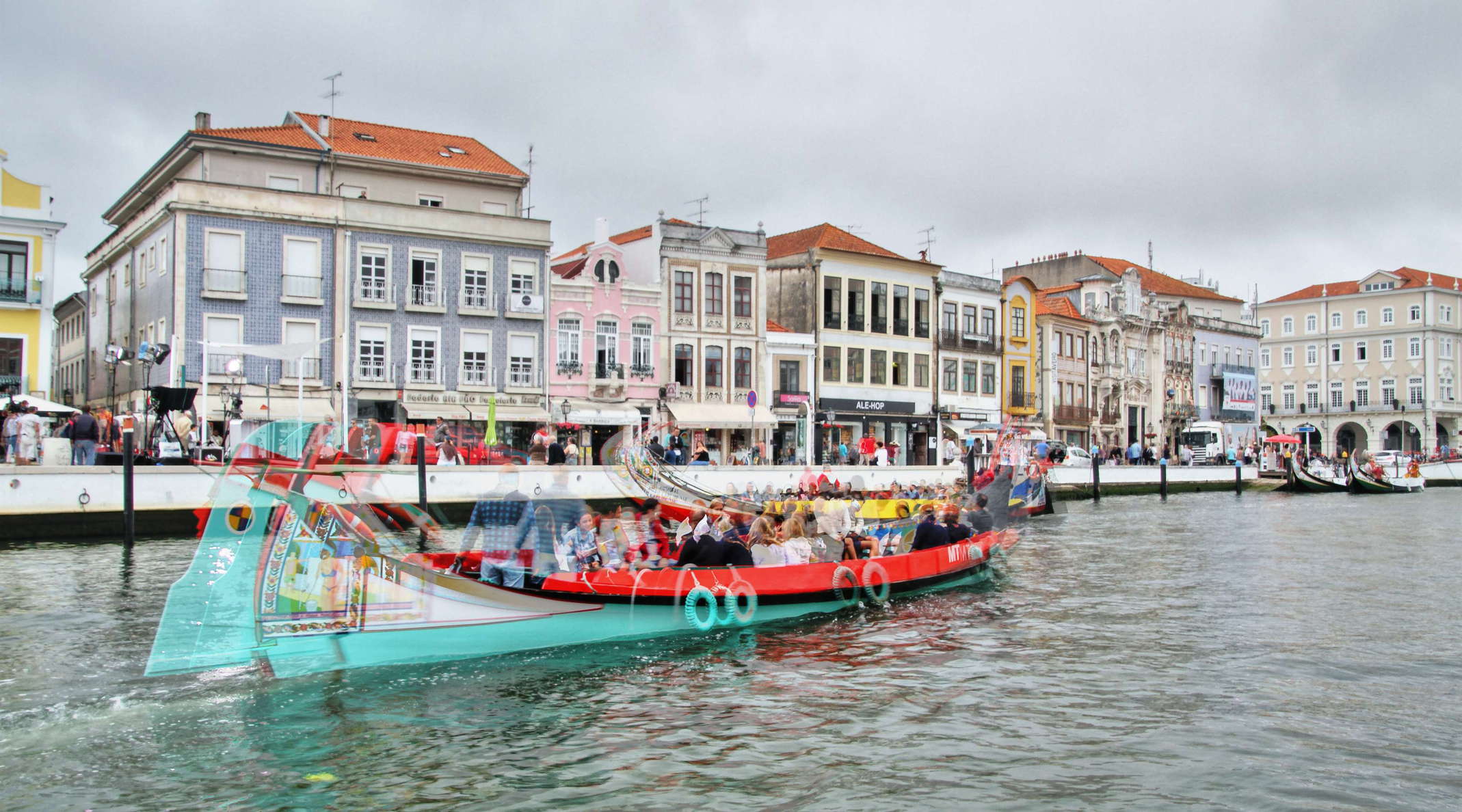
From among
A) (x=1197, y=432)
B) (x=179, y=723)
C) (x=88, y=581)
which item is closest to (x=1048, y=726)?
(x=179, y=723)

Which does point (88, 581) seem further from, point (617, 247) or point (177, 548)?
point (617, 247)

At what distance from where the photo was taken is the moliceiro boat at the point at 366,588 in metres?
11.3

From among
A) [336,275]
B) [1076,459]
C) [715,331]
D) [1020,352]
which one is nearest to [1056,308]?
[1020,352]

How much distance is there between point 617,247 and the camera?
44.4m

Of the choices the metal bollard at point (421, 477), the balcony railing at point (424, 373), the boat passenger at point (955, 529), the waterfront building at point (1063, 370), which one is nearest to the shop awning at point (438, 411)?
the balcony railing at point (424, 373)

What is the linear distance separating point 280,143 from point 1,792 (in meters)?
34.1

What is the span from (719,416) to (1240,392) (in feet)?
161

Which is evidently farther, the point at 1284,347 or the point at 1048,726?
the point at 1284,347

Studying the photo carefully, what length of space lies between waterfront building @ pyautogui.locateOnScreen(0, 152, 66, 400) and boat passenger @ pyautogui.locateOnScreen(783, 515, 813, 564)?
30.5 meters

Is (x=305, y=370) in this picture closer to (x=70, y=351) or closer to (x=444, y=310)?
(x=444, y=310)

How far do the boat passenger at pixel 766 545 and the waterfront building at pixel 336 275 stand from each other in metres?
22.4

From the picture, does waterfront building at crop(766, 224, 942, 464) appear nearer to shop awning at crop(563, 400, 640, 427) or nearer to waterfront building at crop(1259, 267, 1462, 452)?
shop awning at crop(563, 400, 640, 427)

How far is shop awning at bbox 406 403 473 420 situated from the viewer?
3884 cm

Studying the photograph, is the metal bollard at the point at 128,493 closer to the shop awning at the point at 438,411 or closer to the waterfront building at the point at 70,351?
the shop awning at the point at 438,411
